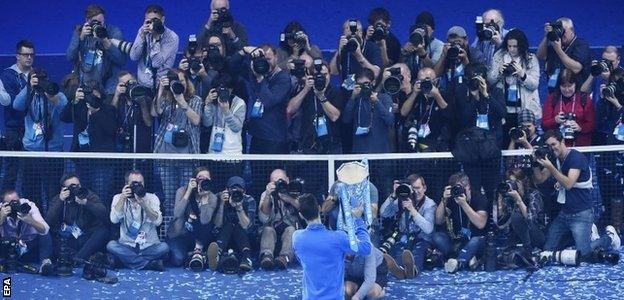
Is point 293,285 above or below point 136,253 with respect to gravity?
below

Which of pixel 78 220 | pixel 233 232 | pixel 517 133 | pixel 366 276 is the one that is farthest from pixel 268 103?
pixel 366 276

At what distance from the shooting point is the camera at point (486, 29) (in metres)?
17.4

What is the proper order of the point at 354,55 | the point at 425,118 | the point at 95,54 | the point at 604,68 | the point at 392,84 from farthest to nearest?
1. the point at 95,54
2. the point at 354,55
3. the point at 425,118
4. the point at 604,68
5. the point at 392,84

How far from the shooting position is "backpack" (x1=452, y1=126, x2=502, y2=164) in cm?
1661

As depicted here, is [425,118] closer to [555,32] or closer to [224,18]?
[555,32]

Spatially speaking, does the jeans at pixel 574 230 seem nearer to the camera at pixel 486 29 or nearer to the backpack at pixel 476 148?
the backpack at pixel 476 148

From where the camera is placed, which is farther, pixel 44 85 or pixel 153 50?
pixel 153 50

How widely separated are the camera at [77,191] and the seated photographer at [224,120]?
4.20 feet

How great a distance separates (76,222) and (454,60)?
12.7ft

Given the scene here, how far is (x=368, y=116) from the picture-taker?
16953mm

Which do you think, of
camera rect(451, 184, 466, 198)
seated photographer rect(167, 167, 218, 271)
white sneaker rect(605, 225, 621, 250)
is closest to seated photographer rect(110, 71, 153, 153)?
seated photographer rect(167, 167, 218, 271)

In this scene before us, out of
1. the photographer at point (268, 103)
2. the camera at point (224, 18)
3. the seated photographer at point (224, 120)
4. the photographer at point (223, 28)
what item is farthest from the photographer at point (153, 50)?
the photographer at point (268, 103)

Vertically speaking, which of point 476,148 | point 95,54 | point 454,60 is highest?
point 95,54

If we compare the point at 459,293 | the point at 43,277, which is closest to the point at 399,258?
the point at 459,293
